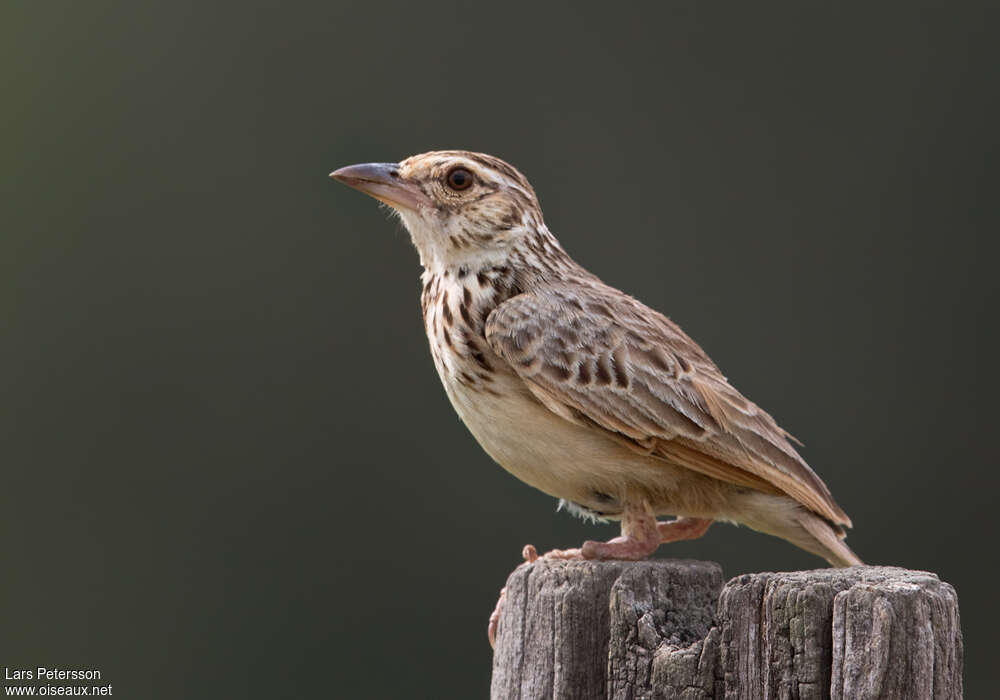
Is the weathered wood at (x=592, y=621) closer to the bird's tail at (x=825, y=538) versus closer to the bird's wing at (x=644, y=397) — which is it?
the bird's wing at (x=644, y=397)

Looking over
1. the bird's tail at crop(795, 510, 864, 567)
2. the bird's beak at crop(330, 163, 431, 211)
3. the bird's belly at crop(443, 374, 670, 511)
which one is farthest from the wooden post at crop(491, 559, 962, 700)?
the bird's beak at crop(330, 163, 431, 211)

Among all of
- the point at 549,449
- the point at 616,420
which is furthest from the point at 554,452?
the point at 616,420

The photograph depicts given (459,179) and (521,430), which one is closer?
(521,430)

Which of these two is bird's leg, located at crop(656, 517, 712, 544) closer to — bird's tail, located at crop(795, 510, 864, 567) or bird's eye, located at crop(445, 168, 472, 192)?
bird's tail, located at crop(795, 510, 864, 567)

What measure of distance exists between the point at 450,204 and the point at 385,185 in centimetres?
29

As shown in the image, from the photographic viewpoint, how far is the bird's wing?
4996 millimetres

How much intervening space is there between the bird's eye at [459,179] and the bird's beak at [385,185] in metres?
0.13

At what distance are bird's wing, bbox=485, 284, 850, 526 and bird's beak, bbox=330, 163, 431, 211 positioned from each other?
67cm

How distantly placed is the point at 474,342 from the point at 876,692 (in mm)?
2513

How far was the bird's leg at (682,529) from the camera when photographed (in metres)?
5.42

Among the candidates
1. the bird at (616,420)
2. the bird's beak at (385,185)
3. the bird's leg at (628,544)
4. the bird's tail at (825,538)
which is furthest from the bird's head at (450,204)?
the bird's tail at (825,538)

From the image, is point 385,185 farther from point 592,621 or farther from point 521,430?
point 592,621

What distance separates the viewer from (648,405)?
199 inches

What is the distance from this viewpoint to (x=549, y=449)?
5004mm
